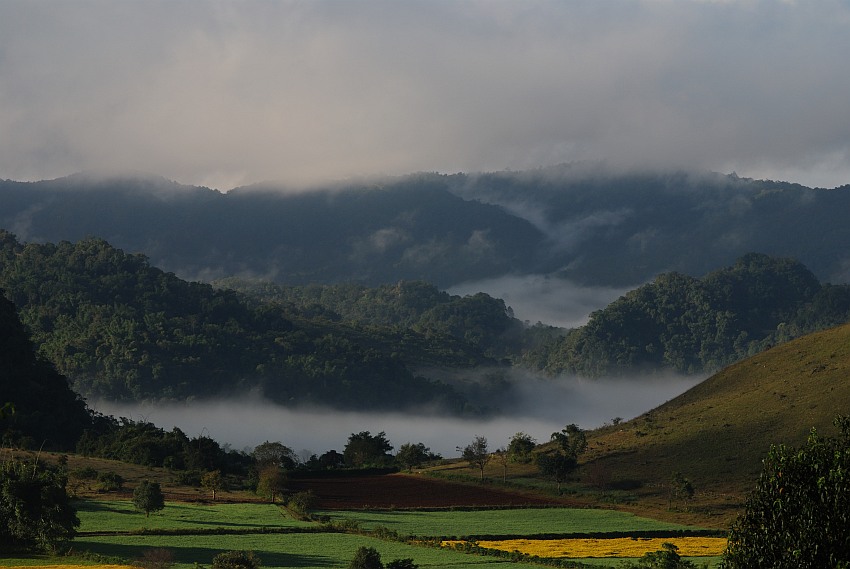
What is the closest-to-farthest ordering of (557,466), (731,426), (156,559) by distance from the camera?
(156,559)
(557,466)
(731,426)

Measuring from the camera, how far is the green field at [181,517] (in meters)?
90.6

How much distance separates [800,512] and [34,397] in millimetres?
159175

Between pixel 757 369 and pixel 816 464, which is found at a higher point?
pixel 757 369

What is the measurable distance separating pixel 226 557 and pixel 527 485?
74910mm

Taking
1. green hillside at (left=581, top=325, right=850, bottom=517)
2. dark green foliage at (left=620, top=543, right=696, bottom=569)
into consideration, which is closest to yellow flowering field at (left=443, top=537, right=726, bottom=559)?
dark green foliage at (left=620, top=543, right=696, bottom=569)

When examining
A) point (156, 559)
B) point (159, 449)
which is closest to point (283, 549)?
point (156, 559)

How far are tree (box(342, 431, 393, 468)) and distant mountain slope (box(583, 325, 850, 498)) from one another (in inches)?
1191

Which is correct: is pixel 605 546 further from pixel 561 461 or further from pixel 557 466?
pixel 561 461

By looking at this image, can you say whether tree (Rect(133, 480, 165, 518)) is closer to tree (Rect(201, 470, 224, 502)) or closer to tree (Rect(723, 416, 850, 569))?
tree (Rect(201, 470, 224, 502))

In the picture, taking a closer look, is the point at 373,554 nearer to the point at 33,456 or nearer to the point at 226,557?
the point at 226,557

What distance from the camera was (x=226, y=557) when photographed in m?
68.4

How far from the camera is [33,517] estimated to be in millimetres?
76812

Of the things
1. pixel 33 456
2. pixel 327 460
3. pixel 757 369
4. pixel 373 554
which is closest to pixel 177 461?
pixel 33 456

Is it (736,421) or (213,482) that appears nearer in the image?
(213,482)
